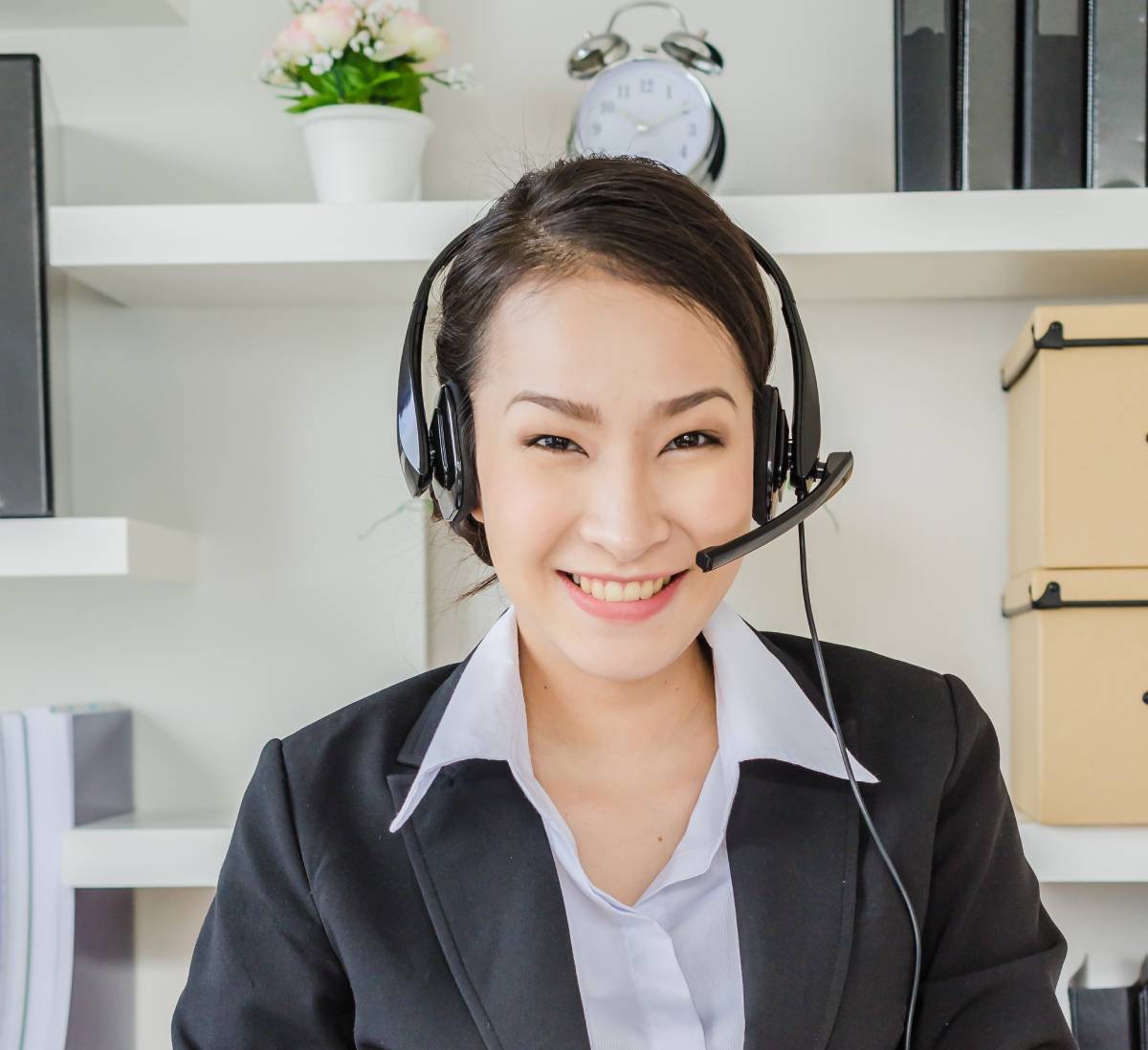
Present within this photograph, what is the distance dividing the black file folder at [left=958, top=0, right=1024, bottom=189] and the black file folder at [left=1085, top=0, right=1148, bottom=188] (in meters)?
0.07

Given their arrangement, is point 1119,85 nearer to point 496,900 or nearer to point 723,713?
point 723,713

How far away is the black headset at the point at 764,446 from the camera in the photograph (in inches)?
37.9

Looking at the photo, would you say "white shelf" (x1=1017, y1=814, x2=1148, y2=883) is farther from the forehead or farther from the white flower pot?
the white flower pot

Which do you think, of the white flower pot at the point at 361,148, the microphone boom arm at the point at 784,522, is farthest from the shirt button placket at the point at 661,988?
the white flower pot at the point at 361,148

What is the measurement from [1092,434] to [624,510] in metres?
0.60

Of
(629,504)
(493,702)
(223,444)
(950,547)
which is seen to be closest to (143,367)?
(223,444)

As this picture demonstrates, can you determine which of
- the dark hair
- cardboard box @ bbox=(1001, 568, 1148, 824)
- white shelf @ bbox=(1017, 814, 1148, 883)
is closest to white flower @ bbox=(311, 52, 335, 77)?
the dark hair

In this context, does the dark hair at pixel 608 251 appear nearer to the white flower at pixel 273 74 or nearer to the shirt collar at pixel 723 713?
the shirt collar at pixel 723 713

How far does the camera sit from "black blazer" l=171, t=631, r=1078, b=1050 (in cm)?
93

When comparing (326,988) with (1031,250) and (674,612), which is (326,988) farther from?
(1031,250)

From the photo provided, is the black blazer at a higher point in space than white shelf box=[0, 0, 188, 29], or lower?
lower

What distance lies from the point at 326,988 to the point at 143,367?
806 mm

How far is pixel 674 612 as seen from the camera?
94 cm

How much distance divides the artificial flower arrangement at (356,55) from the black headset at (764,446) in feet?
1.36
